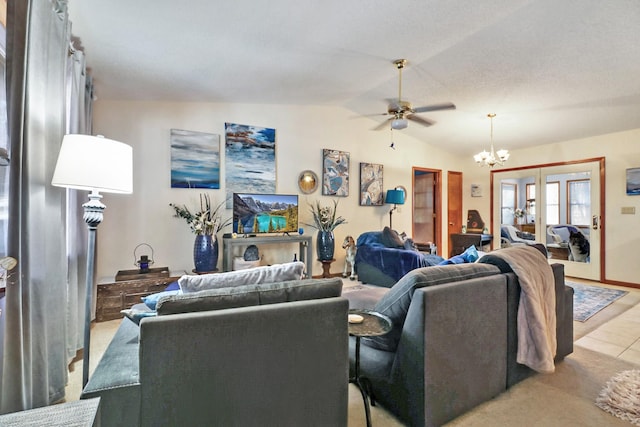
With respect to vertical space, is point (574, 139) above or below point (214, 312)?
above

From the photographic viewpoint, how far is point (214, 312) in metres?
1.23

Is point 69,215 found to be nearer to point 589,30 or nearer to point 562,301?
point 562,301

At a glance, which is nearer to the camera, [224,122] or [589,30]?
[589,30]

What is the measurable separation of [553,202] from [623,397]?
4.75 metres

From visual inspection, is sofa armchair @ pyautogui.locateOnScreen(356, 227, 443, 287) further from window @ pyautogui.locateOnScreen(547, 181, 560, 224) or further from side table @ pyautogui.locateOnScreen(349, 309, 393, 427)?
window @ pyautogui.locateOnScreen(547, 181, 560, 224)

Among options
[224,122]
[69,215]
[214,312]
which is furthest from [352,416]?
[224,122]

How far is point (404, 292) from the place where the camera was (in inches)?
64.4

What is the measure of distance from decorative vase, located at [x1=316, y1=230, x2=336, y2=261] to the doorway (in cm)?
243

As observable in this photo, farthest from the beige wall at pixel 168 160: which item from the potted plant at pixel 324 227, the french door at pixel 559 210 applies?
the french door at pixel 559 210

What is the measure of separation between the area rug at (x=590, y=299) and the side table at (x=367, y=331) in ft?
9.93

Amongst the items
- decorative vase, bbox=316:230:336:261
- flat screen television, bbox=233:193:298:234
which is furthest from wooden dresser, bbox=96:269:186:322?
decorative vase, bbox=316:230:336:261

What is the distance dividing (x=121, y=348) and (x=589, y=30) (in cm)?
429

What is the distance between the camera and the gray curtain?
4.99 ft

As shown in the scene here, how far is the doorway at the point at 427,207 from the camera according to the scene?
665 cm
